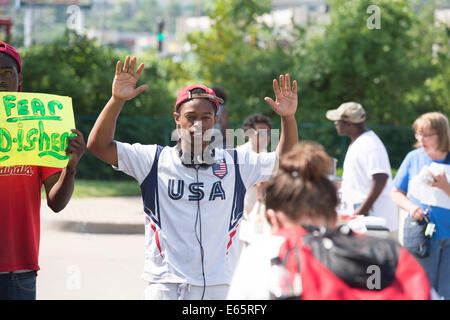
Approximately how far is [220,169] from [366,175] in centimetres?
284

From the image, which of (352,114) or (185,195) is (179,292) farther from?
(352,114)

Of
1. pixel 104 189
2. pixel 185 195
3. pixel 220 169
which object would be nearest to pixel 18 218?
pixel 185 195

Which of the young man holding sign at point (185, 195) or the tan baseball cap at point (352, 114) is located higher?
the tan baseball cap at point (352, 114)

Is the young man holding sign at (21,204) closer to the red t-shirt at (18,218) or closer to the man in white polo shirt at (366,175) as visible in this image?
the red t-shirt at (18,218)

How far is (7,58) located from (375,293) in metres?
2.14

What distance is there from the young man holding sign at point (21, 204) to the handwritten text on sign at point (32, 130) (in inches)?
1.5

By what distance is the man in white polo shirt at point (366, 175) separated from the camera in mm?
5910

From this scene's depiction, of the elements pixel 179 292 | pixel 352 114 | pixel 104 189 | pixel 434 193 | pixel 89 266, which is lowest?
pixel 89 266

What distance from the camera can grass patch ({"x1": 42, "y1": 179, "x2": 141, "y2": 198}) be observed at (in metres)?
14.4

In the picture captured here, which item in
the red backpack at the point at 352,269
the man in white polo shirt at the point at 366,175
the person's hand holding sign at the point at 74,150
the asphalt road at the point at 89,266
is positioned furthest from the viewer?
the asphalt road at the point at 89,266

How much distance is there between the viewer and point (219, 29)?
1941 centimetres

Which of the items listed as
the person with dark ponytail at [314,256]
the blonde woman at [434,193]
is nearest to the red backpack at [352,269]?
the person with dark ponytail at [314,256]

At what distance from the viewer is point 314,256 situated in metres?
2.15

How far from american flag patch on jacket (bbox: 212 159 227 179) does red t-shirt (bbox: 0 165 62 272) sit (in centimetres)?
88
